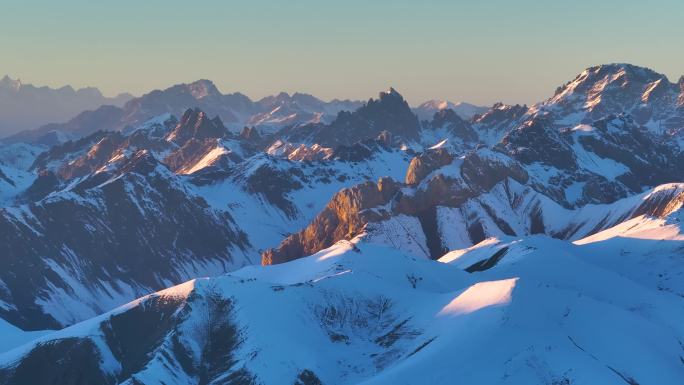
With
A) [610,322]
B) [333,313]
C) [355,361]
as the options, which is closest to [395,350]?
[355,361]

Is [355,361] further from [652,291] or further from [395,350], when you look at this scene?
[652,291]

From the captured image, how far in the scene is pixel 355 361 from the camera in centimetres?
15575

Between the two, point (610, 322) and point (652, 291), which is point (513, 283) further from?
point (652, 291)

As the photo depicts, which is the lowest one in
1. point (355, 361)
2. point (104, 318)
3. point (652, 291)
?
point (652, 291)

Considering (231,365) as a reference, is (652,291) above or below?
below

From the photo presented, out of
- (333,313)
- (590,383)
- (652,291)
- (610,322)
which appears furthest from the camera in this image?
(652,291)

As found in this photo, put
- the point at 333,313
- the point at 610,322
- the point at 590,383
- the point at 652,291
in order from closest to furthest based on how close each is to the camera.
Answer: the point at 590,383 → the point at 610,322 → the point at 333,313 → the point at 652,291

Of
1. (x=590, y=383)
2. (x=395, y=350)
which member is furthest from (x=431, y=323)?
(x=590, y=383)

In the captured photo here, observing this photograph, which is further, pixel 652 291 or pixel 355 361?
pixel 652 291

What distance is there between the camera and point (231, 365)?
153250mm

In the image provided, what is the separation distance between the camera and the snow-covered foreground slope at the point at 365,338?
138875mm

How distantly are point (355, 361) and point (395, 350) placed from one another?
691cm

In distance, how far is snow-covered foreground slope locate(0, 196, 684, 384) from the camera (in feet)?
456

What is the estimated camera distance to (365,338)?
163250mm
